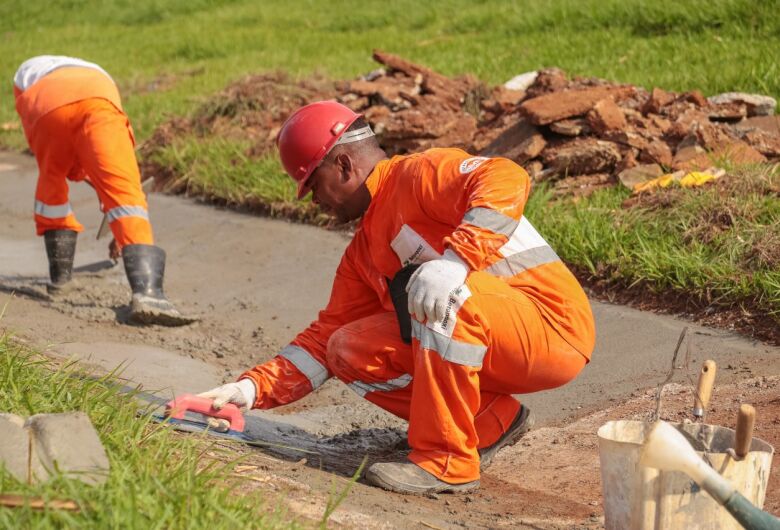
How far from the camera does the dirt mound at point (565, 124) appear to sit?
6.81 m

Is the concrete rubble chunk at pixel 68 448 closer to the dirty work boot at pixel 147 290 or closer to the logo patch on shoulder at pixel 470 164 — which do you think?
the logo patch on shoulder at pixel 470 164

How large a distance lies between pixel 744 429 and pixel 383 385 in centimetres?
157

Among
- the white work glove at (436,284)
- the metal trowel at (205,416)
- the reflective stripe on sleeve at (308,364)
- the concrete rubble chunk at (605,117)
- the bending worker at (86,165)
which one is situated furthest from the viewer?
the concrete rubble chunk at (605,117)

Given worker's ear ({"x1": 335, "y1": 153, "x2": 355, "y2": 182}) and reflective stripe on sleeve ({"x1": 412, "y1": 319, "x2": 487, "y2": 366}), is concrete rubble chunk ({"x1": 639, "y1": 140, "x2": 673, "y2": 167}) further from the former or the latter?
reflective stripe on sleeve ({"x1": 412, "y1": 319, "x2": 487, "y2": 366})

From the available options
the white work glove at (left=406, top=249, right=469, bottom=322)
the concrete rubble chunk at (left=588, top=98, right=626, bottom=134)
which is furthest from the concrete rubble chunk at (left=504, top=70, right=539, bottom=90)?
the white work glove at (left=406, top=249, right=469, bottom=322)

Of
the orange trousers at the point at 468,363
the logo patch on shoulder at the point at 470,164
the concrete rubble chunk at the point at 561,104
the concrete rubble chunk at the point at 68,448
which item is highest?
the logo patch on shoulder at the point at 470,164

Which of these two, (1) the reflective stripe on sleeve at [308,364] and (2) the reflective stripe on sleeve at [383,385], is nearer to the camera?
(2) the reflective stripe on sleeve at [383,385]

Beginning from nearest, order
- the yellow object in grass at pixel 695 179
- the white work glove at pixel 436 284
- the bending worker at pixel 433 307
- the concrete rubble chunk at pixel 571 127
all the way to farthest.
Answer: the white work glove at pixel 436 284, the bending worker at pixel 433 307, the yellow object in grass at pixel 695 179, the concrete rubble chunk at pixel 571 127

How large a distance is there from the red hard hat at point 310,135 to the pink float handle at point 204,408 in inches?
31.9

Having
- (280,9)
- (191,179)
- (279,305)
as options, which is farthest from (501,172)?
(280,9)

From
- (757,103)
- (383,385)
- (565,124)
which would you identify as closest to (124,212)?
(383,385)

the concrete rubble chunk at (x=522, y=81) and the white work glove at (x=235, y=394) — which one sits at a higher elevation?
the white work glove at (x=235, y=394)

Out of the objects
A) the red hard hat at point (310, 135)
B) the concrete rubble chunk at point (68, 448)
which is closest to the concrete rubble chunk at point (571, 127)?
the red hard hat at point (310, 135)

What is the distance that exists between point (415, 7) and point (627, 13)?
198 inches
